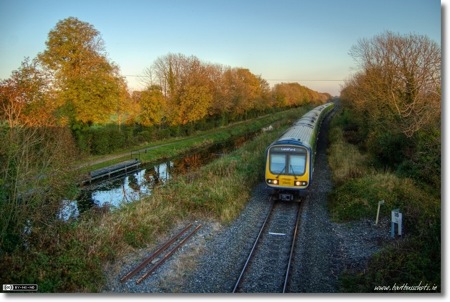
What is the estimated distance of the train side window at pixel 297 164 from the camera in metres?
11.6

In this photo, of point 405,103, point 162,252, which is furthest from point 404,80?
point 162,252

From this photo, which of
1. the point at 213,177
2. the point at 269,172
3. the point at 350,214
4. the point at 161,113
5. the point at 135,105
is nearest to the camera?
the point at 350,214

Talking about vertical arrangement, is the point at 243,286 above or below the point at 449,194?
below

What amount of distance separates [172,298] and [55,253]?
8.81ft

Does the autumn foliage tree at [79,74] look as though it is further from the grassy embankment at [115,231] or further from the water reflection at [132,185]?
the grassy embankment at [115,231]

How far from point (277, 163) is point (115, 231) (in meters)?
5.96

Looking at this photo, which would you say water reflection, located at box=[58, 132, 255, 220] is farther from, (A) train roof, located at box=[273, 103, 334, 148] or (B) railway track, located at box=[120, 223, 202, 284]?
(A) train roof, located at box=[273, 103, 334, 148]

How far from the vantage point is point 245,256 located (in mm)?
8328

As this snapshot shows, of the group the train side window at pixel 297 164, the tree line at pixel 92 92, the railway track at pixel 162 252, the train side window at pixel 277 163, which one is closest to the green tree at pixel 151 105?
the tree line at pixel 92 92

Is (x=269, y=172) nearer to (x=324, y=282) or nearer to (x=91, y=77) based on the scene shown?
(x=324, y=282)

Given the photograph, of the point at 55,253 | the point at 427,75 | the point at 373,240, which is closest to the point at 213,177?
the point at 373,240

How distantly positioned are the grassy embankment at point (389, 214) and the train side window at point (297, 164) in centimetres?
174

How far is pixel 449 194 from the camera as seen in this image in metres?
6.35

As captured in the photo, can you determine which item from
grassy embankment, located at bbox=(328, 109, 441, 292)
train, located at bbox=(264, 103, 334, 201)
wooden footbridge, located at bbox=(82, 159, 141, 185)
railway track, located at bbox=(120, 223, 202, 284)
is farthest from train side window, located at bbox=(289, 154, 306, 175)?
wooden footbridge, located at bbox=(82, 159, 141, 185)
